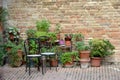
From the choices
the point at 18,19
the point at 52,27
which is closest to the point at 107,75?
the point at 52,27

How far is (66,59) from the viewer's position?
8.96m

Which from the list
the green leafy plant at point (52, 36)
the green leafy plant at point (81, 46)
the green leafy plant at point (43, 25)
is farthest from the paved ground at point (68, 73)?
the green leafy plant at point (43, 25)

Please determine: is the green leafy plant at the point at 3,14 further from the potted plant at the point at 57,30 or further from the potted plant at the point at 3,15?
the potted plant at the point at 57,30

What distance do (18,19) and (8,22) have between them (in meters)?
0.33

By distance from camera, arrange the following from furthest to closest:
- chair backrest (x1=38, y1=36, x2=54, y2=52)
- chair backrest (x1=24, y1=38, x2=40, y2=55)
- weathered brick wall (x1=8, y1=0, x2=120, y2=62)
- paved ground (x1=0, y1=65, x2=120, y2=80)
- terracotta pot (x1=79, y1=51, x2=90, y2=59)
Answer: weathered brick wall (x1=8, y1=0, x2=120, y2=62), chair backrest (x1=38, y1=36, x2=54, y2=52), terracotta pot (x1=79, y1=51, x2=90, y2=59), chair backrest (x1=24, y1=38, x2=40, y2=55), paved ground (x1=0, y1=65, x2=120, y2=80)

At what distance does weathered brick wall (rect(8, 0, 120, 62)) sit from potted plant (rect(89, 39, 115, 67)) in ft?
1.07

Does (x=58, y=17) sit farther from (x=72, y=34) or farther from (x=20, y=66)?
(x=20, y=66)

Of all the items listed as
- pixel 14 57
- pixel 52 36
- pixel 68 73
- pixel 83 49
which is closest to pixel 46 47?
pixel 52 36

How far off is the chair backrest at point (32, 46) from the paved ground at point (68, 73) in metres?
0.51

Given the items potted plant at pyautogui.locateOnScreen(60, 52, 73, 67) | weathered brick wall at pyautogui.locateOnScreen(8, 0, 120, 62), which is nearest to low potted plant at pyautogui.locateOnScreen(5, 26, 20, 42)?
weathered brick wall at pyautogui.locateOnScreen(8, 0, 120, 62)

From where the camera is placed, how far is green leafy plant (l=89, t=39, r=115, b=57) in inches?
351

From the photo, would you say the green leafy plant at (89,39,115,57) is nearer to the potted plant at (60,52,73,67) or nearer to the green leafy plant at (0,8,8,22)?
the potted plant at (60,52,73,67)

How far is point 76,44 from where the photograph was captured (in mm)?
9250

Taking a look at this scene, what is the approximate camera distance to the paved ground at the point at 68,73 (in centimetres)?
785
